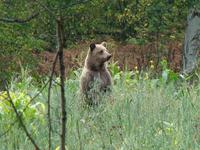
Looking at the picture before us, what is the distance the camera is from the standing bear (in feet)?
24.0

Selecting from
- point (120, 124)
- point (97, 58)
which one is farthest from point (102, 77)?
point (120, 124)

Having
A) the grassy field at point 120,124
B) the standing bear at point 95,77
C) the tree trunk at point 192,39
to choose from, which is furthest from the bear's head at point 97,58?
the tree trunk at point 192,39

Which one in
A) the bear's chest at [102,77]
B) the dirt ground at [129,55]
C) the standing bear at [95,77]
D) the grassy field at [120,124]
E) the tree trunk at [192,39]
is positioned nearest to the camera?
the grassy field at [120,124]

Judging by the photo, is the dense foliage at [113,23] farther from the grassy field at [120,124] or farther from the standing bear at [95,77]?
the grassy field at [120,124]

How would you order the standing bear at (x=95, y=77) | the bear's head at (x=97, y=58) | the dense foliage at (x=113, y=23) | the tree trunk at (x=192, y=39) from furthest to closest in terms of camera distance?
the dense foliage at (x=113, y=23) < the tree trunk at (x=192, y=39) < the bear's head at (x=97, y=58) < the standing bear at (x=95, y=77)

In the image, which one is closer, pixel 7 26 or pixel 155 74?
pixel 155 74

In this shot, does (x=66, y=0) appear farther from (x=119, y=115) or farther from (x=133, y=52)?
(x=119, y=115)

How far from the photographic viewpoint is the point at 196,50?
1241 cm

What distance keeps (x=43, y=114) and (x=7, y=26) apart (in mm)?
7593

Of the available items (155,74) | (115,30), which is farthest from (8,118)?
(115,30)

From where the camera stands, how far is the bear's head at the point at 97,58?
345 inches

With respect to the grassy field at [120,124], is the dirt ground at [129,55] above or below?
below

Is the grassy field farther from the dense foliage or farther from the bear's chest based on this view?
the dense foliage

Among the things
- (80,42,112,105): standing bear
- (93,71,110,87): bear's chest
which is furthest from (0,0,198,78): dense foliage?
(93,71,110,87): bear's chest
